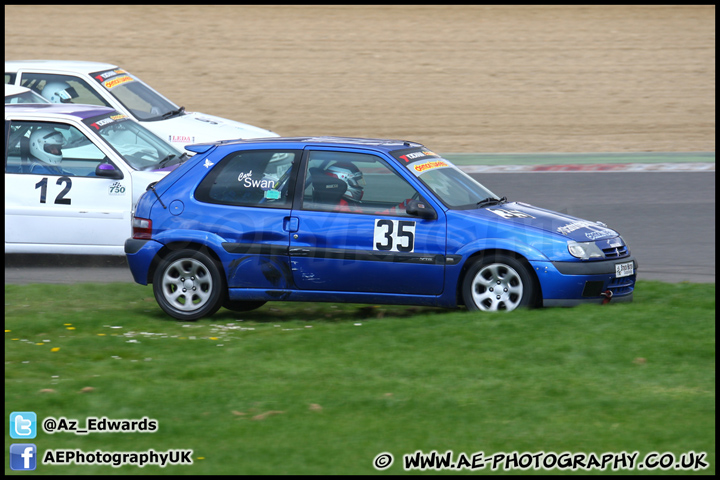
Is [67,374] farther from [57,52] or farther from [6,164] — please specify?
[57,52]

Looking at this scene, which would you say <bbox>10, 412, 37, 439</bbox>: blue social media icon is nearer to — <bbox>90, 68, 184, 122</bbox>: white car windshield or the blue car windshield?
the blue car windshield

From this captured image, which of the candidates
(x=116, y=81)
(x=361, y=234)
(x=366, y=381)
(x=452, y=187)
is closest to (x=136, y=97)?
(x=116, y=81)

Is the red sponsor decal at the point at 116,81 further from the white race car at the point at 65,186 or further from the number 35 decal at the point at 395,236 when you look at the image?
the number 35 decal at the point at 395,236

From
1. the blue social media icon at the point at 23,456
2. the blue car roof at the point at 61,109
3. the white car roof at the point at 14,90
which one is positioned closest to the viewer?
the blue social media icon at the point at 23,456

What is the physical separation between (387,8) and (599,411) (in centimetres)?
2721

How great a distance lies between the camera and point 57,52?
26.4 m

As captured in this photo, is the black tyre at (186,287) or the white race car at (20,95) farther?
the white race car at (20,95)

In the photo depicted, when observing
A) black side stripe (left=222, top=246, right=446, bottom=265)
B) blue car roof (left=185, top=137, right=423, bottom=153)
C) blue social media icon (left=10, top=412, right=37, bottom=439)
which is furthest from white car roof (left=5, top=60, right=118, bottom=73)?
blue social media icon (left=10, top=412, right=37, bottom=439)

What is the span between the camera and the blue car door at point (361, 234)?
803 cm

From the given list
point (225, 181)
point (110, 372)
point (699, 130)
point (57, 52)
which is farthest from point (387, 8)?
point (110, 372)

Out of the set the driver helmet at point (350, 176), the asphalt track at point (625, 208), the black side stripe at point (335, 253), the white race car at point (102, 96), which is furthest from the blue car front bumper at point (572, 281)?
the white race car at point (102, 96)

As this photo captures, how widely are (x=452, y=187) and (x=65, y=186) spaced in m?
4.19

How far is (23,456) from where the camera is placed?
500 centimetres

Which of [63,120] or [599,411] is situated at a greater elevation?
[63,120]
